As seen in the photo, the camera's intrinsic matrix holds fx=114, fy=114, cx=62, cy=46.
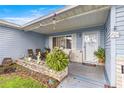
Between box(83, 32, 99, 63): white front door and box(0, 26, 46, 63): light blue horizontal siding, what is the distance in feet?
14.2

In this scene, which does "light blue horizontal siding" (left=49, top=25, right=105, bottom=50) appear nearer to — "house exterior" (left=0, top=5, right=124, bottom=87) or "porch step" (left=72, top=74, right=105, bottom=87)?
"house exterior" (left=0, top=5, right=124, bottom=87)

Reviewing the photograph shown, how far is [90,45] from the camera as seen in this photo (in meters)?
7.35

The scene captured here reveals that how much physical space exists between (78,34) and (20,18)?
Answer: 5594mm

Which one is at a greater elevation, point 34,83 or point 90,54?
point 90,54

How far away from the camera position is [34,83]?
176 inches

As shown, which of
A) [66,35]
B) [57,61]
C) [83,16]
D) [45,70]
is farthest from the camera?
[66,35]

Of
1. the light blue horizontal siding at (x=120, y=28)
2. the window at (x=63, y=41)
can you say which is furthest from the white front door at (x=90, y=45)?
the light blue horizontal siding at (x=120, y=28)

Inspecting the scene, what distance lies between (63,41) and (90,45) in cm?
268

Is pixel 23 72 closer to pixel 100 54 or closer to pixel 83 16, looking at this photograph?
pixel 83 16

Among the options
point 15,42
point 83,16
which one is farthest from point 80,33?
point 15,42
